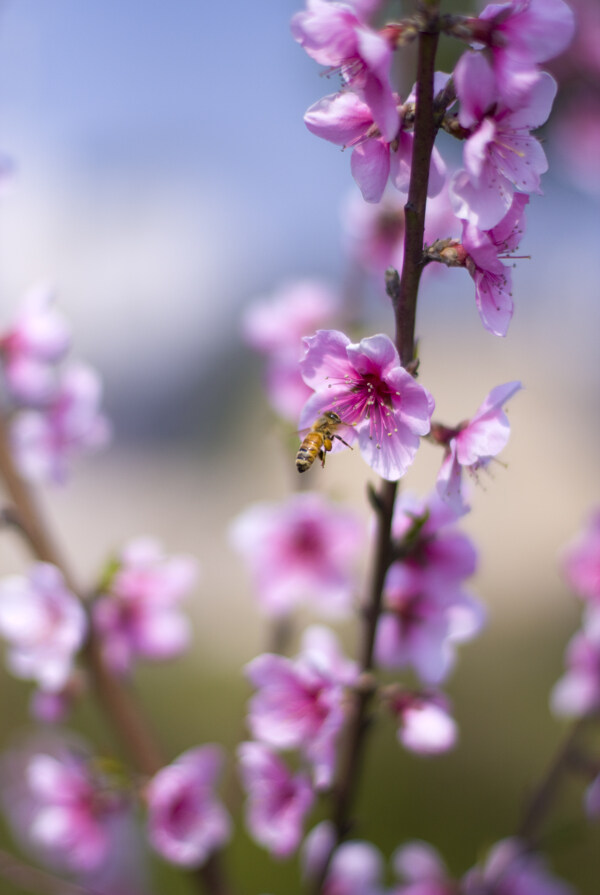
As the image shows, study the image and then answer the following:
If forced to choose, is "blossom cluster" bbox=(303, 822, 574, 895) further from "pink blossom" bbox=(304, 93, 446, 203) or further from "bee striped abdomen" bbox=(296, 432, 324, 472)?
"pink blossom" bbox=(304, 93, 446, 203)

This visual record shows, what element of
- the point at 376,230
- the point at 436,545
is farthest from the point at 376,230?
the point at 436,545

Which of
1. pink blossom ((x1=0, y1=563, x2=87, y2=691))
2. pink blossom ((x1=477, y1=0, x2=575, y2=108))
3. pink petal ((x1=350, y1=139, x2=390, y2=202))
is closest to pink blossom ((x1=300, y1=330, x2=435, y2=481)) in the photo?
pink petal ((x1=350, y1=139, x2=390, y2=202))

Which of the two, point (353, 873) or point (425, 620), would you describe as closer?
point (425, 620)

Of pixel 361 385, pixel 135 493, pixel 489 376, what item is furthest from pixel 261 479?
pixel 361 385

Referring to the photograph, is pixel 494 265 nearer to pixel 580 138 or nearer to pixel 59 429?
pixel 59 429

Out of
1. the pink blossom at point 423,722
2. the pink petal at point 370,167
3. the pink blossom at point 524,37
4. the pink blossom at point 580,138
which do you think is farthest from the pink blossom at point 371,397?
the pink blossom at point 580,138

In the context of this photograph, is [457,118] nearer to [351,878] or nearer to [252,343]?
[252,343]

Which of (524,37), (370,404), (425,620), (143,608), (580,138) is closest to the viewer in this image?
(524,37)
